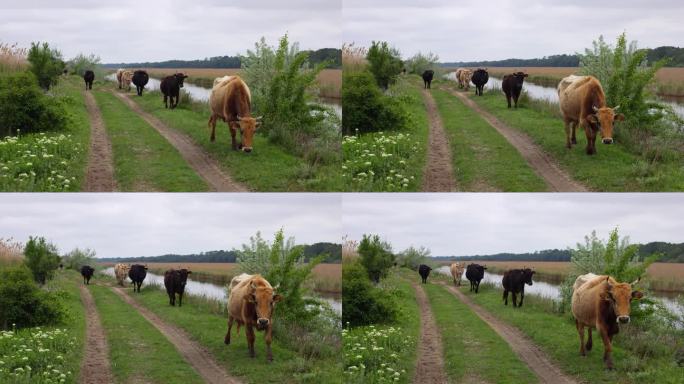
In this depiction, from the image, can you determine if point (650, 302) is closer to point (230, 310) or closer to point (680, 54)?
point (680, 54)

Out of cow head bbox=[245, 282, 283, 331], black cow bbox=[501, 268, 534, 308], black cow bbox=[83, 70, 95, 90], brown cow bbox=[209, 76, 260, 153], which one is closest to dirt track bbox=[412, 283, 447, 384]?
black cow bbox=[501, 268, 534, 308]

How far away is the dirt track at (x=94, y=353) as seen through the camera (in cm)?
1591

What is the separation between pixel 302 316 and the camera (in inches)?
691

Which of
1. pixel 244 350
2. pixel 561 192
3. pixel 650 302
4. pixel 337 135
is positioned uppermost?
pixel 337 135

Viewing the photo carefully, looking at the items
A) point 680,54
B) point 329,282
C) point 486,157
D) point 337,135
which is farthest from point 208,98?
point 680,54

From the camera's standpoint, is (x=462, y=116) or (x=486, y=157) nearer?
(x=486, y=157)

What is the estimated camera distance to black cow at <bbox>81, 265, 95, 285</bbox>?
1822 centimetres

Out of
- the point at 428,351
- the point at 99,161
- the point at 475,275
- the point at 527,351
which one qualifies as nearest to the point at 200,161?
the point at 99,161

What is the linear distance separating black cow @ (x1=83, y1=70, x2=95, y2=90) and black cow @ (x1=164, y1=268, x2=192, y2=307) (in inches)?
206

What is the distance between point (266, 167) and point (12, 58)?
659cm

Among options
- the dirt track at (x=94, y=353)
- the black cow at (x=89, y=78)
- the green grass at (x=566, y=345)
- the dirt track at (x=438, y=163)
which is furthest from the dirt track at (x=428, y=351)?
the black cow at (x=89, y=78)

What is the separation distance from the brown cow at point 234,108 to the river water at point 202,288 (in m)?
3.62

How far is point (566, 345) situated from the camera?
16438 mm

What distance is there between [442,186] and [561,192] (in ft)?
7.93
